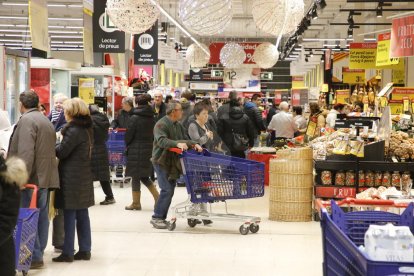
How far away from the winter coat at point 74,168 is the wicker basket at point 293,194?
3.21 meters

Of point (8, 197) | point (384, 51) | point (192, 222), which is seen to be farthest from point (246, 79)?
point (8, 197)

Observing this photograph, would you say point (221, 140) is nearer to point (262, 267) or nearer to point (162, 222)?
point (162, 222)

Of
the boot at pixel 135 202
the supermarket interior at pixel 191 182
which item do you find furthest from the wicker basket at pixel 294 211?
the boot at pixel 135 202

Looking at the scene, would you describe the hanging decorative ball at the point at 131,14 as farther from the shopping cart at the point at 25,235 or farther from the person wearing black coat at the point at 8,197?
the person wearing black coat at the point at 8,197

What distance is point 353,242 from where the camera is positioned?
3.88 m

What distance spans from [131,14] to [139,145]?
7.65ft

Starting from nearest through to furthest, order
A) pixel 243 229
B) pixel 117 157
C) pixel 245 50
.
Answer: pixel 243 229
pixel 117 157
pixel 245 50

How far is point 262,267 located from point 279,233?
6.02 feet

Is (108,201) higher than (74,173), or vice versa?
(74,173)

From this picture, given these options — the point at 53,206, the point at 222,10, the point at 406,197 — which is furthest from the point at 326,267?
the point at 222,10

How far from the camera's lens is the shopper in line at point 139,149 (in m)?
10.6

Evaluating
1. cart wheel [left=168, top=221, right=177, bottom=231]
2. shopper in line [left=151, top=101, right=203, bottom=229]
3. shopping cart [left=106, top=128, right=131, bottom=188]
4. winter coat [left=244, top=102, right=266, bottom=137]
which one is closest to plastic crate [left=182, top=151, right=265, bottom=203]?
shopper in line [left=151, top=101, right=203, bottom=229]

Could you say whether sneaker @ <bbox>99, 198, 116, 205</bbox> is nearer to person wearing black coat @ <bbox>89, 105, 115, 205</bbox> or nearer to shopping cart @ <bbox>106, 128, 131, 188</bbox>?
person wearing black coat @ <bbox>89, 105, 115, 205</bbox>

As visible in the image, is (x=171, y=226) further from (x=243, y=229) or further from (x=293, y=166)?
(x=293, y=166)
